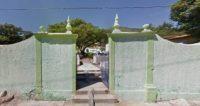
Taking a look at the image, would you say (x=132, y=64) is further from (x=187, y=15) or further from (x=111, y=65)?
(x=187, y=15)

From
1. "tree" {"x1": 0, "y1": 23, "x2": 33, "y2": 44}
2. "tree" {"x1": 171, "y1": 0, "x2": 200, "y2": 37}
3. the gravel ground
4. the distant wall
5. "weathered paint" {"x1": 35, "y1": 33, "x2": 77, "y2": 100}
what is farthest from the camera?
"tree" {"x1": 0, "y1": 23, "x2": 33, "y2": 44}

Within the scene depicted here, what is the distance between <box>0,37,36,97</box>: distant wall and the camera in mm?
10359

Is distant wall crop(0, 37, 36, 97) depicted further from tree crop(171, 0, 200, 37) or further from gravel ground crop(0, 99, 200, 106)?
tree crop(171, 0, 200, 37)

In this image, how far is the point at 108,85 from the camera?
35.7 ft

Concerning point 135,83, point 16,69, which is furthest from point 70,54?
point 135,83

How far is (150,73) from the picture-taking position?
34.7 ft

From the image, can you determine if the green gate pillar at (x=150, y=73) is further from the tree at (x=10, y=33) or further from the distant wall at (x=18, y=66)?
the tree at (x=10, y=33)

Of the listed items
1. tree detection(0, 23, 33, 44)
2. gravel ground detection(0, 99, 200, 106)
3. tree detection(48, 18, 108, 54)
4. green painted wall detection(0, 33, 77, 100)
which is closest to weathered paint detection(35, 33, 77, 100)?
green painted wall detection(0, 33, 77, 100)

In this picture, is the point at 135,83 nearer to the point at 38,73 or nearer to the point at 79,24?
the point at 38,73

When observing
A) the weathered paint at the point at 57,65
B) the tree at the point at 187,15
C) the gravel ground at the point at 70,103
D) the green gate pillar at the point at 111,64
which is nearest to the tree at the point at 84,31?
the tree at the point at 187,15

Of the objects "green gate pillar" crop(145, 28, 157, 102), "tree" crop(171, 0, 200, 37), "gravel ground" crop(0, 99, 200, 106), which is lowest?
"gravel ground" crop(0, 99, 200, 106)

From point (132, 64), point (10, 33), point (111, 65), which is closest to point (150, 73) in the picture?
point (132, 64)

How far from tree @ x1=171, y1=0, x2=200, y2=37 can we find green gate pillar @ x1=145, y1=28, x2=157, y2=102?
997 centimetres

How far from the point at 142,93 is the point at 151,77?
76cm
